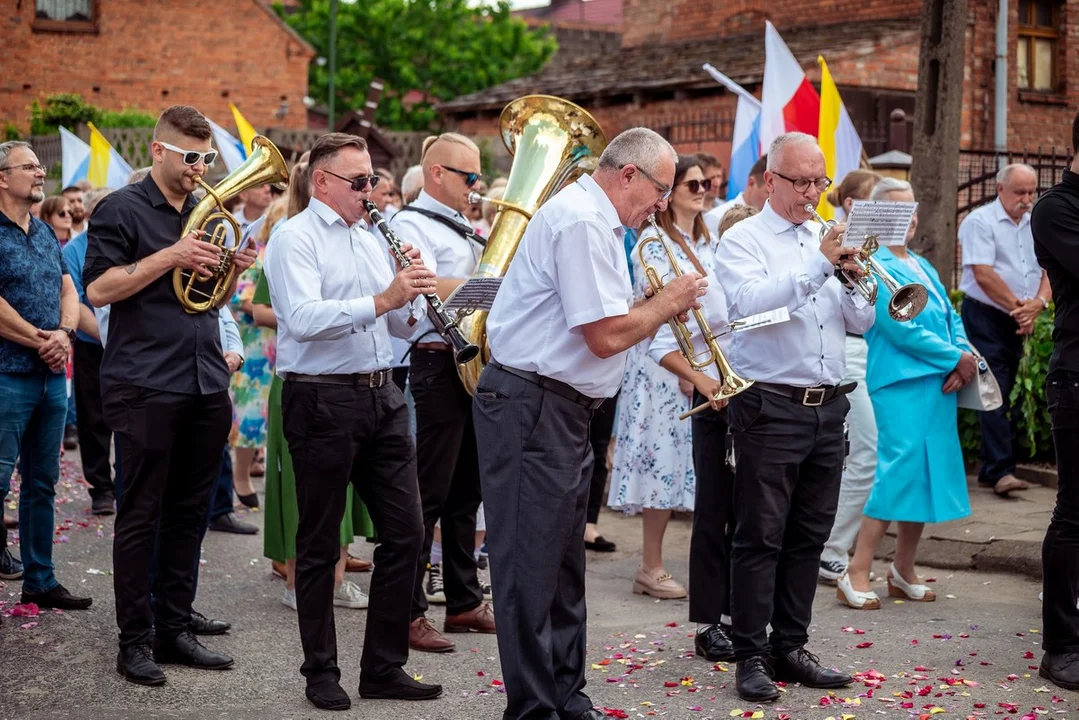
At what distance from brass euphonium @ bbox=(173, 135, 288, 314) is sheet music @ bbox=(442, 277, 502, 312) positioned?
95cm

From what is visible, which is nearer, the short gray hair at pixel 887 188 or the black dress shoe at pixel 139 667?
the black dress shoe at pixel 139 667

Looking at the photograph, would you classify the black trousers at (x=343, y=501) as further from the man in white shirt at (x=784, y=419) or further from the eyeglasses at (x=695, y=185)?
the eyeglasses at (x=695, y=185)

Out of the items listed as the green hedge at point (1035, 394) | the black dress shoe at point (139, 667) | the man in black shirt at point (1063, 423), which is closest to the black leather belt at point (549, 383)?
the black dress shoe at point (139, 667)

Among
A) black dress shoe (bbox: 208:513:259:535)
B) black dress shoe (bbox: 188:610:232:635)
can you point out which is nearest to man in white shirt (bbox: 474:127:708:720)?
black dress shoe (bbox: 188:610:232:635)

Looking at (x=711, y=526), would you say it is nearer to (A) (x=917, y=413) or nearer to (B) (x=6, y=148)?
(A) (x=917, y=413)

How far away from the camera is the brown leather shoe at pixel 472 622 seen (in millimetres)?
6441

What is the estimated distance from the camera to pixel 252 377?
30.3 feet

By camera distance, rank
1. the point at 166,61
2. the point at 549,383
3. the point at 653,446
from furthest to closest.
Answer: the point at 166,61
the point at 653,446
the point at 549,383

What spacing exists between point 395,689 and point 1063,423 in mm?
2918

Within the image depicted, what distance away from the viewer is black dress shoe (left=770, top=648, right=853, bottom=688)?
5.47m

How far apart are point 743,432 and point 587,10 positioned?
189ft

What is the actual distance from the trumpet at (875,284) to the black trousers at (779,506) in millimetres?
454

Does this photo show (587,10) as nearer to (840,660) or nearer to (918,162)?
(918,162)

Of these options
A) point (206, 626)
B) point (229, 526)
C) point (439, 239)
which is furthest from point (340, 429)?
point (229, 526)
